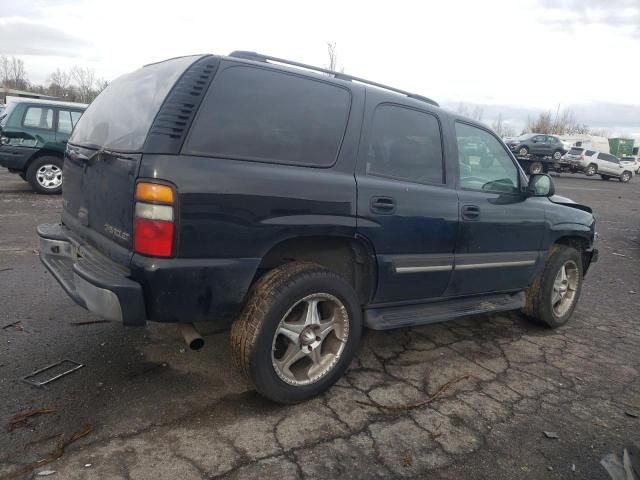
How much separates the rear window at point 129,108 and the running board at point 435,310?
178cm

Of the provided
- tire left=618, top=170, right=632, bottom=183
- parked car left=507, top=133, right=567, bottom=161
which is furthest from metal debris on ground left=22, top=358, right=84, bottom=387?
tire left=618, top=170, right=632, bottom=183

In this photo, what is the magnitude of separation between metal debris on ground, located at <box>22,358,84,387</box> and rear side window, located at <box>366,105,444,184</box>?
7.33 feet

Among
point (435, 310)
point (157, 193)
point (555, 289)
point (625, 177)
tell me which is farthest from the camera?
point (625, 177)

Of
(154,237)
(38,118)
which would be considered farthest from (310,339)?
(38,118)

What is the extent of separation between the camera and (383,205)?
302 centimetres

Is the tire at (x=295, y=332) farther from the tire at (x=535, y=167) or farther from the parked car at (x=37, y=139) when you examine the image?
the tire at (x=535, y=167)

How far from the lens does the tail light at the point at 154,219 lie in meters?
2.34

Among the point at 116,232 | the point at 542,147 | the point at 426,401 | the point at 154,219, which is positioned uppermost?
the point at 542,147

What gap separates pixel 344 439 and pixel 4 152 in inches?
376

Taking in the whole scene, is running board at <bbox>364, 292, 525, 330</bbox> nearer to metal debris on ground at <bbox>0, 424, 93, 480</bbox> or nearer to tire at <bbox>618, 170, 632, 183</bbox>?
metal debris on ground at <bbox>0, 424, 93, 480</bbox>

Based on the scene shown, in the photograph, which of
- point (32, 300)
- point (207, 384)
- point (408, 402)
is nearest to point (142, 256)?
point (207, 384)

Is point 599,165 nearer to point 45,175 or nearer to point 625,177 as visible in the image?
point 625,177

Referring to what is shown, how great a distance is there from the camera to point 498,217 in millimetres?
3779

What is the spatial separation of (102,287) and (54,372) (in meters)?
1.00
